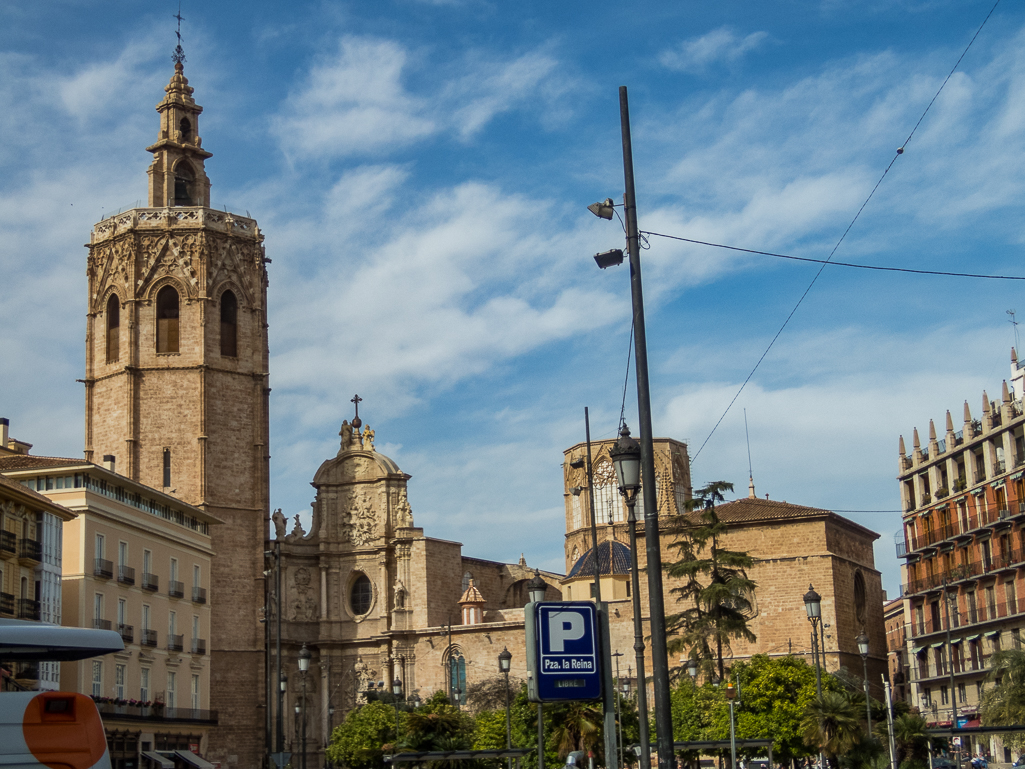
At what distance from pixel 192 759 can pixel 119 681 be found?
213 inches

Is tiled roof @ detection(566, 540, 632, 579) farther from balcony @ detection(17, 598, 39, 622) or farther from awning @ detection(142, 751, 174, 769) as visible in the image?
balcony @ detection(17, 598, 39, 622)

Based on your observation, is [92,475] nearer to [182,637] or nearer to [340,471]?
[182,637]

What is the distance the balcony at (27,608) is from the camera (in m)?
36.2

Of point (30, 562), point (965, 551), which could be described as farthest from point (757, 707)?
point (30, 562)

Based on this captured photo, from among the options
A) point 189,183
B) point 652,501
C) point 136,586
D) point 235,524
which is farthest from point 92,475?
point 652,501

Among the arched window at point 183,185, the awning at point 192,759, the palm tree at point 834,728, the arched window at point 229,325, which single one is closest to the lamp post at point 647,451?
the palm tree at point 834,728

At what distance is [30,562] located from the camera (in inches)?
1463

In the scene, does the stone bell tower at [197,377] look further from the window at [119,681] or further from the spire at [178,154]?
the window at [119,681]

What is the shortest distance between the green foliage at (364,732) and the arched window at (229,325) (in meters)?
17.8

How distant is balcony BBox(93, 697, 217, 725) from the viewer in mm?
40500

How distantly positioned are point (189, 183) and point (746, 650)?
33.2 metres

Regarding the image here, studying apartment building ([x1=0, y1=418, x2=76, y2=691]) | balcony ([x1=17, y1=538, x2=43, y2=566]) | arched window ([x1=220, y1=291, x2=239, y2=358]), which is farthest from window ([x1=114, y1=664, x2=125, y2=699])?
arched window ([x1=220, y1=291, x2=239, y2=358])

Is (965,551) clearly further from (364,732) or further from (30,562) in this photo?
(30,562)

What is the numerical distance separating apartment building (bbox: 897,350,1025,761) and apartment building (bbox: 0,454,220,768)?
86.9 feet
